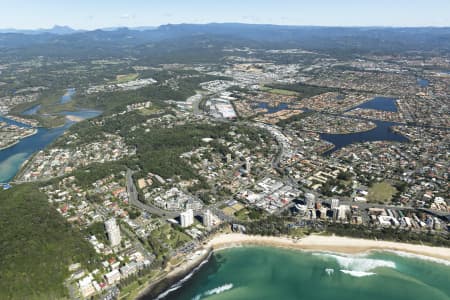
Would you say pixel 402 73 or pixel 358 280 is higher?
pixel 402 73

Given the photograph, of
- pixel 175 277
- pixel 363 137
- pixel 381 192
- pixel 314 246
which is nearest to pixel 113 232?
pixel 175 277

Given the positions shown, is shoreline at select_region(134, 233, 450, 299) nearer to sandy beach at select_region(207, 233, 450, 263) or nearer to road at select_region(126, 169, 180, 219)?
sandy beach at select_region(207, 233, 450, 263)

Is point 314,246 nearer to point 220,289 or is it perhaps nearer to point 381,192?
point 220,289

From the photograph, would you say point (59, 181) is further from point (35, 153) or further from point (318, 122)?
point (318, 122)

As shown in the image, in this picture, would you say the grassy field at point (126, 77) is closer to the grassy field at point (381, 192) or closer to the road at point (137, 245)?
the road at point (137, 245)

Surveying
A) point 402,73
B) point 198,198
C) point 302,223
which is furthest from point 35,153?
point 402,73

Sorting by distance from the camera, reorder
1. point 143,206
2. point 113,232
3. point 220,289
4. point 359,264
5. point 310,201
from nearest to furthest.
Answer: point 220,289 < point 359,264 < point 113,232 < point 310,201 < point 143,206

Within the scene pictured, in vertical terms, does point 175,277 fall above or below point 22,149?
above

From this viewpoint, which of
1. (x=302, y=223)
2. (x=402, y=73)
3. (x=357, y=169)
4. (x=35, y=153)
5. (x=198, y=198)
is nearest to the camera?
(x=302, y=223)
